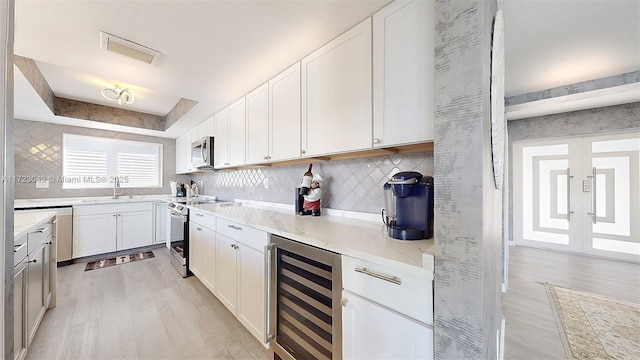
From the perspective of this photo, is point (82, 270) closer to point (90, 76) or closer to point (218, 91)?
point (90, 76)

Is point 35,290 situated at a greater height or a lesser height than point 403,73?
lesser

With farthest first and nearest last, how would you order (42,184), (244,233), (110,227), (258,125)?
1. (110,227)
2. (42,184)
3. (258,125)
4. (244,233)

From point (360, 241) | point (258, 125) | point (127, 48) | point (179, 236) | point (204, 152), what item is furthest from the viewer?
point (204, 152)

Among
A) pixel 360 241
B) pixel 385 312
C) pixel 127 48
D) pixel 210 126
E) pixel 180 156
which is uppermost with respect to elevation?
pixel 127 48

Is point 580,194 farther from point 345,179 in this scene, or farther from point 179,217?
point 179,217

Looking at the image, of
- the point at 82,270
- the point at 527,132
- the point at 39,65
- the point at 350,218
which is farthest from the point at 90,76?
the point at 527,132

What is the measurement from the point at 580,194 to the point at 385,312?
536cm

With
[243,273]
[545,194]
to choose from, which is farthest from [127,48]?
[545,194]

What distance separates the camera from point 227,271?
204 cm

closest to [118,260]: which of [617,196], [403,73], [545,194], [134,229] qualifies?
[134,229]

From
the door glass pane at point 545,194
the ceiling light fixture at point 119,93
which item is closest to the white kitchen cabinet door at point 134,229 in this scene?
the ceiling light fixture at point 119,93

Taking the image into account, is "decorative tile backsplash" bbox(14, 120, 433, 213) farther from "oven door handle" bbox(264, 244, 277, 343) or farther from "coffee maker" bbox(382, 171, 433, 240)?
"oven door handle" bbox(264, 244, 277, 343)

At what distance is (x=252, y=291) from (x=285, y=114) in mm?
1421

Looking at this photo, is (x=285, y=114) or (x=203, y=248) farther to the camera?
(x=203, y=248)
